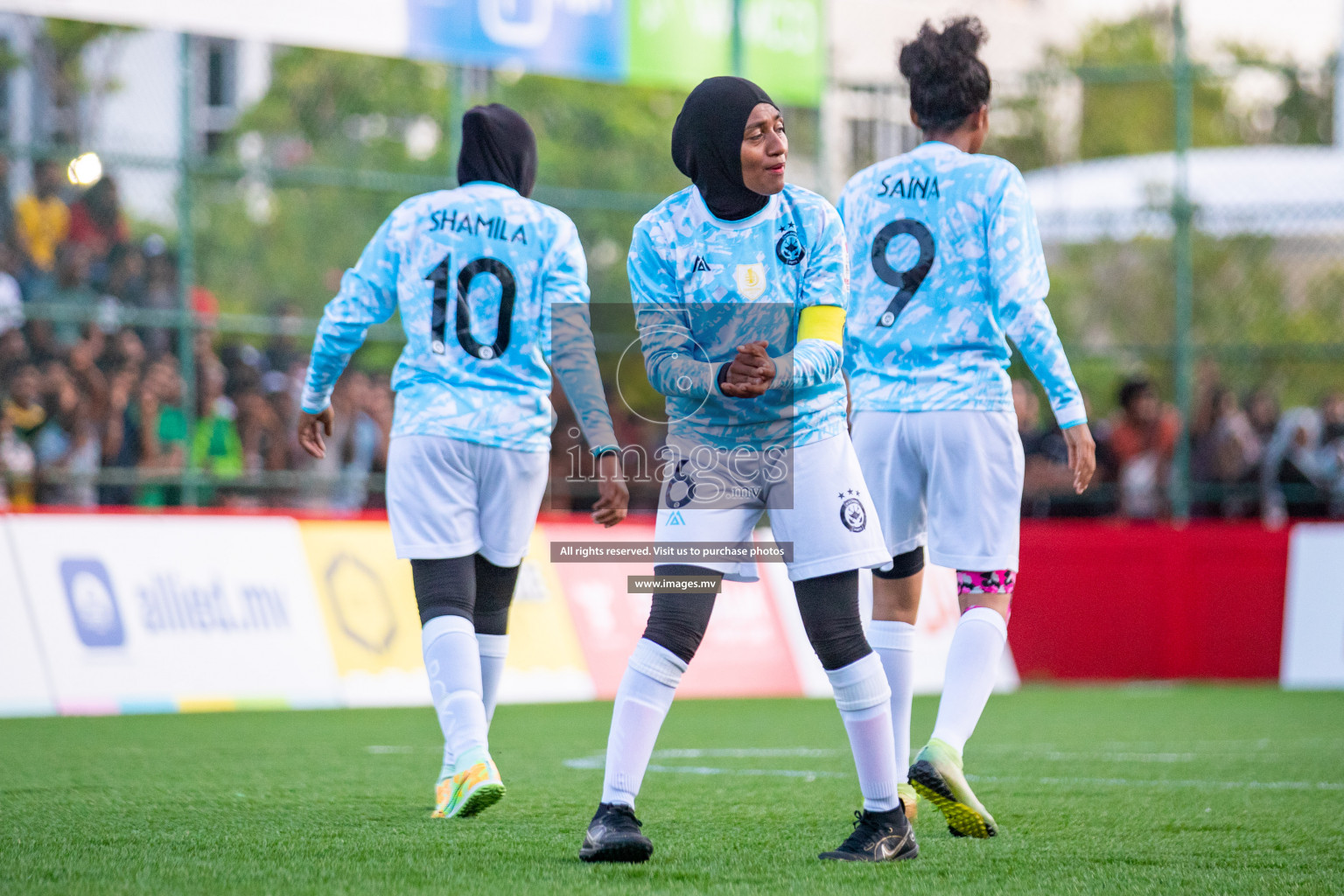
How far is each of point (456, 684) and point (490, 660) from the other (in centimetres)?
51

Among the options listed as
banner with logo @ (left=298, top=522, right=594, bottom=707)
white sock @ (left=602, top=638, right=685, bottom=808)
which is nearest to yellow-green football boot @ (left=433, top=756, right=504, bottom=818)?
white sock @ (left=602, top=638, right=685, bottom=808)

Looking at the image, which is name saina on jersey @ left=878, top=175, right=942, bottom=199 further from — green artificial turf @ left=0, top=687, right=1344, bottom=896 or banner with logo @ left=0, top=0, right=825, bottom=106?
banner with logo @ left=0, top=0, right=825, bottom=106

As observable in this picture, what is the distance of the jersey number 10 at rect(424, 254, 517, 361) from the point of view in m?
5.03

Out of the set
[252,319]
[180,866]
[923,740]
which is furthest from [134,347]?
[180,866]

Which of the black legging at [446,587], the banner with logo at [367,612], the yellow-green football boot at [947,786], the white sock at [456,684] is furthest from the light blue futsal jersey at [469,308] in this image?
the banner with logo at [367,612]

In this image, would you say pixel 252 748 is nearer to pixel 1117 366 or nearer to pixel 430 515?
pixel 430 515

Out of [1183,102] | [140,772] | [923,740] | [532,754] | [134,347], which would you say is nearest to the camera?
[140,772]

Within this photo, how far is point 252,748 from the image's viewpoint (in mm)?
7219

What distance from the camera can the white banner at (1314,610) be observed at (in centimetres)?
1185

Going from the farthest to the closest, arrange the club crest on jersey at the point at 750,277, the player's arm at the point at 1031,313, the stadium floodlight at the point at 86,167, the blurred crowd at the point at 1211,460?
the blurred crowd at the point at 1211,460 → the stadium floodlight at the point at 86,167 → the player's arm at the point at 1031,313 → the club crest on jersey at the point at 750,277

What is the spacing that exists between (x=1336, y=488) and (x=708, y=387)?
9.85 m

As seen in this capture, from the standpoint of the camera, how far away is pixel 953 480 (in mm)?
4855

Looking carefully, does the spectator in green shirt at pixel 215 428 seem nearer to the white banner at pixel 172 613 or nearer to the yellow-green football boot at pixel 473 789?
the white banner at pixel 172 613

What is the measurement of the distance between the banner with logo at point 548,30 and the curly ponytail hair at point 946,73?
7226 millimetres
